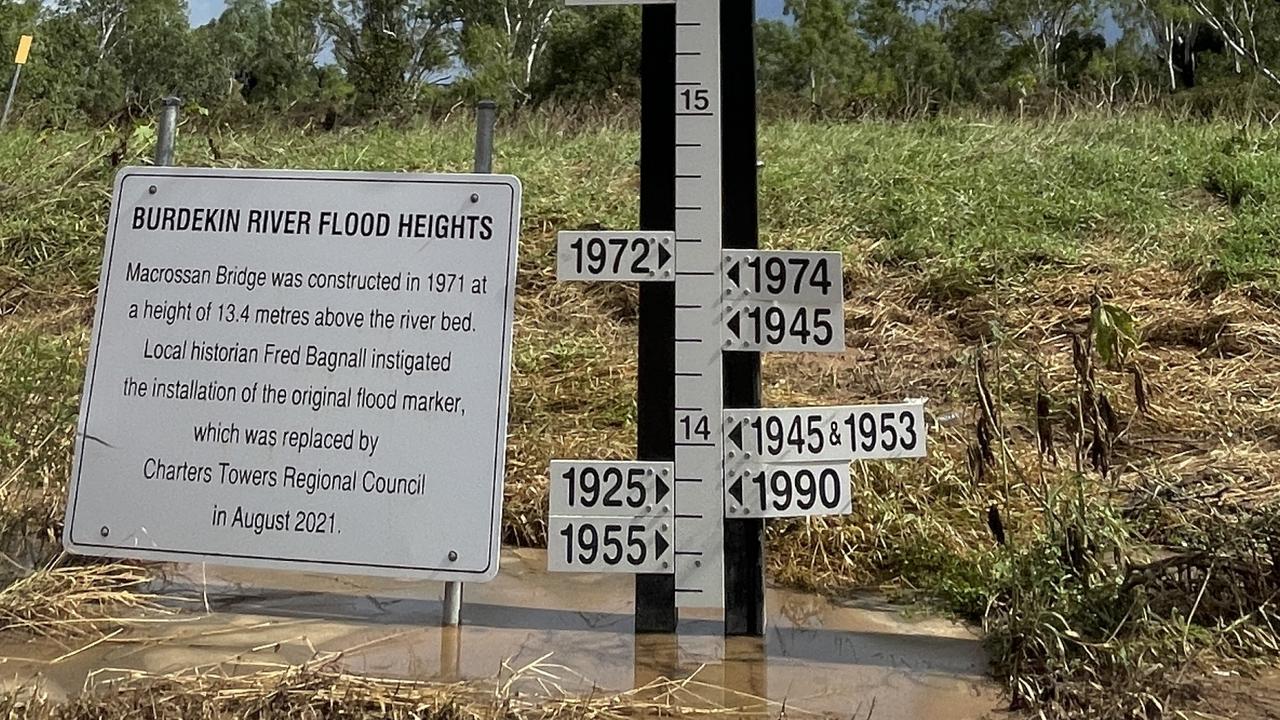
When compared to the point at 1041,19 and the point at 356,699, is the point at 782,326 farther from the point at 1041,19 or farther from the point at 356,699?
the point at 1041,19

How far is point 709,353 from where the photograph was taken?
292 cm

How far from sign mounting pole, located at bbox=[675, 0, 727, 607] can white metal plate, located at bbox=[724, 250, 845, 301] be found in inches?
1.6

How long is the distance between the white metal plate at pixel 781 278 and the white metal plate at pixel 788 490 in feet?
1.39

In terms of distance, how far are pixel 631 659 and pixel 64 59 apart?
32.1 m

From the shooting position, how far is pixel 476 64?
3325 cm

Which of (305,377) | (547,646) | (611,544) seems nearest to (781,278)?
(611,544)

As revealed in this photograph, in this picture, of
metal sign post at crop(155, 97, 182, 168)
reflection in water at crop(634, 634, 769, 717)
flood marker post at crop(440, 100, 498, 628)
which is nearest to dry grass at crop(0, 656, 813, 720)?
reflection in water at crop(634, 634, 769, 717)

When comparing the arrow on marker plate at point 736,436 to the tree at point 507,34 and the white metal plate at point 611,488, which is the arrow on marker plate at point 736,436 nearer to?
the white metal plate at point 611,488

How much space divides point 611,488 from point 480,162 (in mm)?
929

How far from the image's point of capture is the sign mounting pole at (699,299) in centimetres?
292

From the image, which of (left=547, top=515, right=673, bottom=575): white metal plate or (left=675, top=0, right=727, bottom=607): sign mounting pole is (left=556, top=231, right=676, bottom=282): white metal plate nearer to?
(left=675, top=0, right=727, bottom=607): sign mounting pole

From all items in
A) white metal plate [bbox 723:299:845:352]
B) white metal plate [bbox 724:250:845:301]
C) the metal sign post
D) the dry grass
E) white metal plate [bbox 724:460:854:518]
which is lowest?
the dry grass

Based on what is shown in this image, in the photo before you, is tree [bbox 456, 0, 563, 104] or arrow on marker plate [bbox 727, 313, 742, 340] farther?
tree [bbox 456, 0, 563, 104]

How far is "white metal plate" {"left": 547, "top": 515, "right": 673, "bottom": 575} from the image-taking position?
9.55 ft
